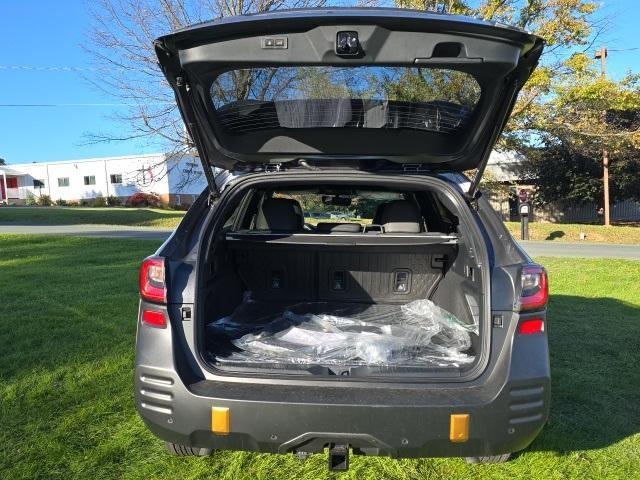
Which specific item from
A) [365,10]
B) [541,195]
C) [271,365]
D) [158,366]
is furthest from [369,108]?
[541,195]

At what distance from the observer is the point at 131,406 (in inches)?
131

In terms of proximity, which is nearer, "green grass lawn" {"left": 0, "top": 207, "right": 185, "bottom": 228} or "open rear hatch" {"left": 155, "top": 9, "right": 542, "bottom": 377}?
"open rear hatch" {"left": 155, "top": 9, "right": 542, "bottom": 377}

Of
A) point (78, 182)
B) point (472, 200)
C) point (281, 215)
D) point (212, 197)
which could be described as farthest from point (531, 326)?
point (78, 182)

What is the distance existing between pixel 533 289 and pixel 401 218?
5.14 feet

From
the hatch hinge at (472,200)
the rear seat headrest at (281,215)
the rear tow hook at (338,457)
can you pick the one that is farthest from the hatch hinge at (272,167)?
the rear tow hook at (338,457)

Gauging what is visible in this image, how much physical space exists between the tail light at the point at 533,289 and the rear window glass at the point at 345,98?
891 millimetres

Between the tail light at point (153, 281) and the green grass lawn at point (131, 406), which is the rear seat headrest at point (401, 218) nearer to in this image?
the green grass lawn at point (131, 406)

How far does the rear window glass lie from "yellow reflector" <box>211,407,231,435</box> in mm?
1468

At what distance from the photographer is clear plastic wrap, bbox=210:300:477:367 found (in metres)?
2.62

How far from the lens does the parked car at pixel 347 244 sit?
2.07m

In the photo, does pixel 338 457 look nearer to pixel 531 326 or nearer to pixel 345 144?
pixel 531 326

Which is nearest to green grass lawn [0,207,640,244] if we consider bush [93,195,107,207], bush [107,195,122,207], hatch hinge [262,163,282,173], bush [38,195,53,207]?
hatch hinge [262,163,282,173]

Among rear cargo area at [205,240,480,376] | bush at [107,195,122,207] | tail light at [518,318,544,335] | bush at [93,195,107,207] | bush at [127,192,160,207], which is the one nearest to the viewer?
tail light at [518,318,544,335]

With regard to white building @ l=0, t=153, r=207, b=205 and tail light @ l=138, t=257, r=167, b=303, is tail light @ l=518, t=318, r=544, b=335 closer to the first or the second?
tail light @ l=138, t=257, r=167, b=303
